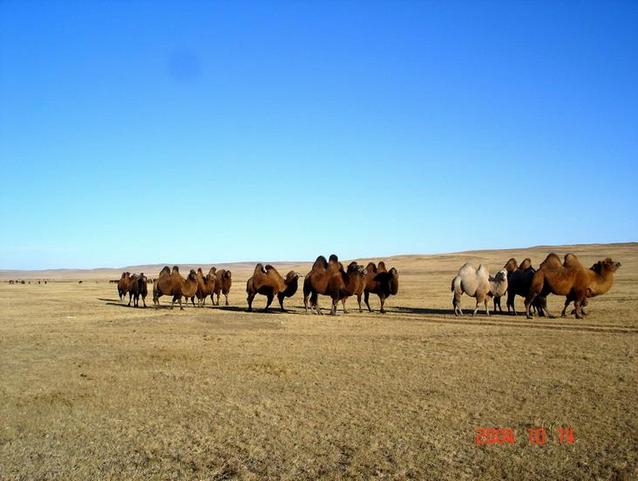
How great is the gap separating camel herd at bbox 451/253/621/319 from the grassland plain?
400 cm

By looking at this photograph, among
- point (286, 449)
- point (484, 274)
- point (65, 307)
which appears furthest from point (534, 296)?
point (65, 307)

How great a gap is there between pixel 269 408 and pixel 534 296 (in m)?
15.3

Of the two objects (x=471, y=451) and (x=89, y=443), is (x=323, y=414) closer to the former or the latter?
(x=471, y=451)

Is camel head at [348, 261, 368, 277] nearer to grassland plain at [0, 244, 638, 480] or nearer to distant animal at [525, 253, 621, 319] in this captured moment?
grassland plain at [0, 244, 638, 480]

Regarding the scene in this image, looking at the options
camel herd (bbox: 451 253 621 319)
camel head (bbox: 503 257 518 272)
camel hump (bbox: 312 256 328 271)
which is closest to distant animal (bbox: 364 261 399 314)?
camel hump (bbox: 312 256 328 271)

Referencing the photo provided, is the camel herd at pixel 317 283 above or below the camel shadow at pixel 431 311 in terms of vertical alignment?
above

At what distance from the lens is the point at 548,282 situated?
20750 mm

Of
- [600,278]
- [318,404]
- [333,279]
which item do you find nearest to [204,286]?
[333,279]

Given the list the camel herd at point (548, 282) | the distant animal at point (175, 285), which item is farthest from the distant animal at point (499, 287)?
the distant animal at point (175, 285)

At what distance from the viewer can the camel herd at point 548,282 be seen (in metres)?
20.7
